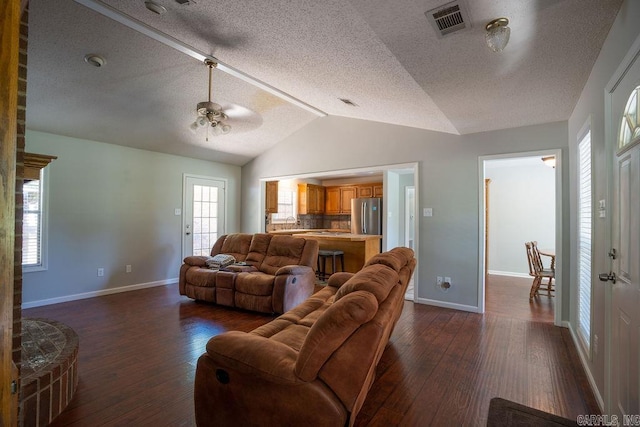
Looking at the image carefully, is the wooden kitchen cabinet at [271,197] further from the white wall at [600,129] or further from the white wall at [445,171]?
the white wall at [600,129]

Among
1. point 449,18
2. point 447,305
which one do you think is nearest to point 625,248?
point 449,18

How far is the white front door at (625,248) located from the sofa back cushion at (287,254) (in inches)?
128

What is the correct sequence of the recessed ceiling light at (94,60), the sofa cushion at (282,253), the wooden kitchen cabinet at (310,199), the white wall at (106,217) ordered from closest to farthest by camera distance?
the recessed ceiling light at (94,60), the white wall at (106,217), the sofa cushion at (282,253), the wooden kitchen cabinet at (310,199)

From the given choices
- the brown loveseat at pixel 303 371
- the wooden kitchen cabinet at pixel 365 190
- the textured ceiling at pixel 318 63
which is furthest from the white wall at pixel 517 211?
the brown loveseat at pixel 303 371

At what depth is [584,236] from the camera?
8.72 ft

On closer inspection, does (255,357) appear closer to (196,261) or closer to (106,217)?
(196,261)

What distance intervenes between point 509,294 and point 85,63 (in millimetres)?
6683

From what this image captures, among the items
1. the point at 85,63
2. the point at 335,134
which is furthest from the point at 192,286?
the point at 335,134

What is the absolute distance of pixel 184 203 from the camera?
5.90m

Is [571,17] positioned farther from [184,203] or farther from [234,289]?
[184,203]

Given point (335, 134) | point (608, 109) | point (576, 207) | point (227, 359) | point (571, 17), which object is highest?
point (335, 134)

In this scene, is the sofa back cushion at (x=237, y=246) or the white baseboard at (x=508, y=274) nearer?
the sofa back cushion at (x=237, y=246)

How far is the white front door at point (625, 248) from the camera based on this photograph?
1405 millimetres

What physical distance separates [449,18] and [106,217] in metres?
5.40
